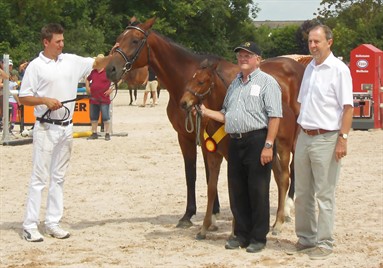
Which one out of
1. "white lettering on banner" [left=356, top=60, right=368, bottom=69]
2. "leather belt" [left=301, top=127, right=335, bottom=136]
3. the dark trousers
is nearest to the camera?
"leather belt" [left=301, top=127, right=335, bottom=136]

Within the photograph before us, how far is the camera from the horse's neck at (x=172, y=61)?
838 cm

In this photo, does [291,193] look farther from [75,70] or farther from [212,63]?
[75,70]

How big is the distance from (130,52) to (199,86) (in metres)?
1.18

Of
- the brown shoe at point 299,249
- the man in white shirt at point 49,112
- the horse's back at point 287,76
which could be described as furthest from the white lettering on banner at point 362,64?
the brown shoe at point 299,249

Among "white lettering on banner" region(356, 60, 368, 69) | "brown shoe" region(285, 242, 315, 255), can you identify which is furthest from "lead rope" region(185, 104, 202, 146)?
"white lettering on banner" region(356, 60, 368, 69)

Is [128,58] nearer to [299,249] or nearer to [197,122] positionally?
[197,122]

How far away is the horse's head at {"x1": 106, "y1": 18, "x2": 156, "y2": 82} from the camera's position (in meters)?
8.05

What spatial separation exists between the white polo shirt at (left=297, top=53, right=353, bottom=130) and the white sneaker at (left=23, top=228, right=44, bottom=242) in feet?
9.63

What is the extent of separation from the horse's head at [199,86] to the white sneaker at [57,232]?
1.92 meters

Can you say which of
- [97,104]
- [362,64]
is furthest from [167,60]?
[362,64]

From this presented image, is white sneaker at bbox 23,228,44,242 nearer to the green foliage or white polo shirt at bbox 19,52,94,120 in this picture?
white polo shirt at bbox 19,52,94,120

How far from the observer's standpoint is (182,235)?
8.08 metres

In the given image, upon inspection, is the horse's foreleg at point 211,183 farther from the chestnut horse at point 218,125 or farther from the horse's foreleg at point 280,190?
the horse's foreleg at point 280,190

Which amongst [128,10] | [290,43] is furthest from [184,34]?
[290,43]
